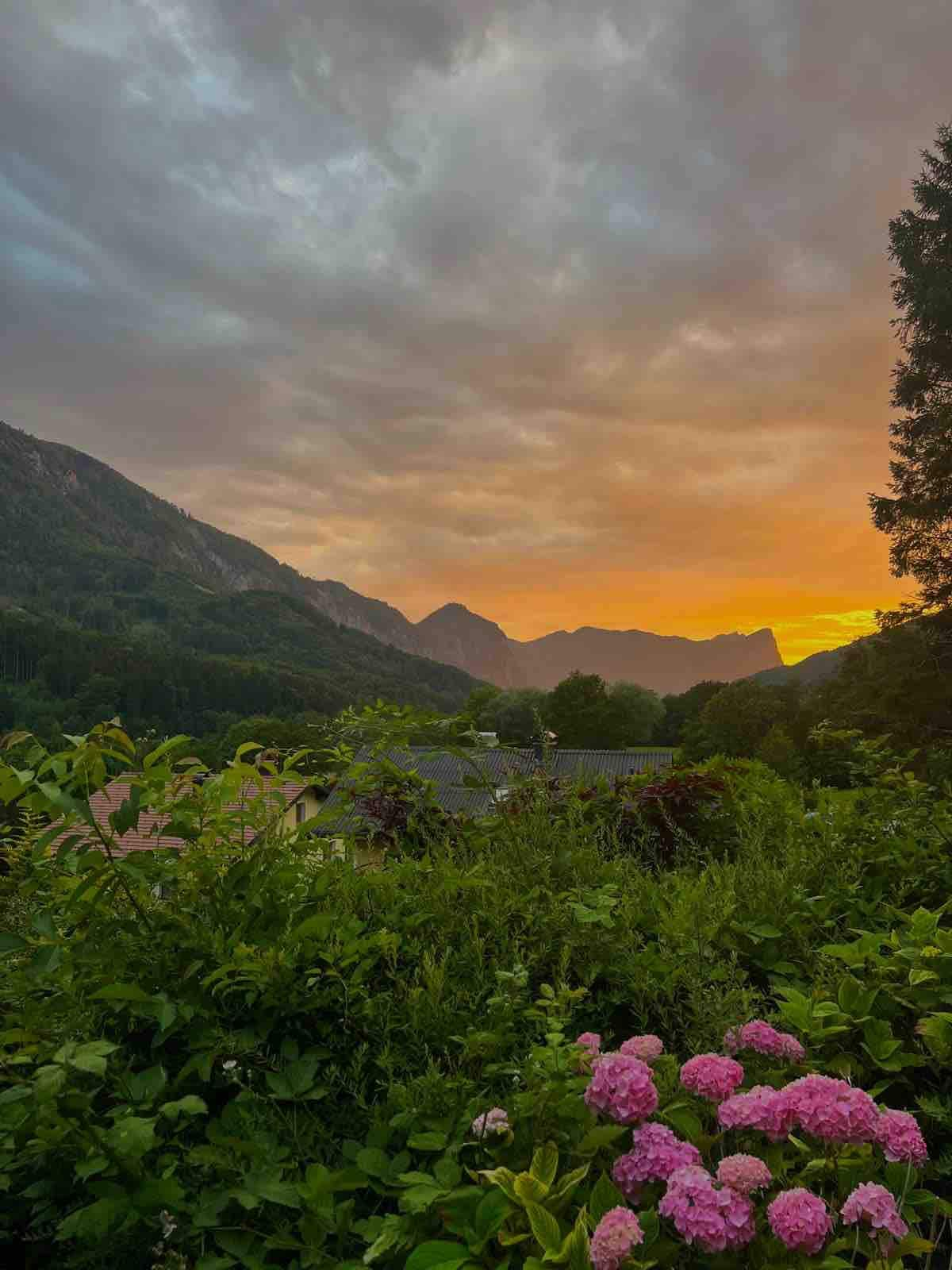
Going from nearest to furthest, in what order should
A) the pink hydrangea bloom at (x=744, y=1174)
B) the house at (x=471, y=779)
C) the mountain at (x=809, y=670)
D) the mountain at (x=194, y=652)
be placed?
1. the pink hydrangea bloom at (x=744, y=1174)
2. the house at (x=471, y=779)
3. the mountain at (x=809, y=670)
4. the mountain at (x=194, y=652)

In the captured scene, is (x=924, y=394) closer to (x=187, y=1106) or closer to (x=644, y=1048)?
(x=644, y=1048)

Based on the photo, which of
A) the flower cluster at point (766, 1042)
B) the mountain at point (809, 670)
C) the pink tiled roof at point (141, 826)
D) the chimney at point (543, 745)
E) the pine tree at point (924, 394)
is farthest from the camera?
the mountain at point (809, 670)

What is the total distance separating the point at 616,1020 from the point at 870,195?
52.6 feet

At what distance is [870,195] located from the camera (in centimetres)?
1332

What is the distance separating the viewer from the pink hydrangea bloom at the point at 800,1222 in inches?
41.8

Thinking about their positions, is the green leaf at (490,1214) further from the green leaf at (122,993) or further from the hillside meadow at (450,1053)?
the green leaf at (122,993)

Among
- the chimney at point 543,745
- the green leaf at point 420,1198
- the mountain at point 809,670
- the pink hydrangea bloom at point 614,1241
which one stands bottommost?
the green leaf at point 420,1198

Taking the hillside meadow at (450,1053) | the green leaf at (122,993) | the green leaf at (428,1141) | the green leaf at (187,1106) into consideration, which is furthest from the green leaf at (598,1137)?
the green leaf at (122,993)

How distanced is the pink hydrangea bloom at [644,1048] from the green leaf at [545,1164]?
25 cm

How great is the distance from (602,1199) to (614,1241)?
0.51 feet

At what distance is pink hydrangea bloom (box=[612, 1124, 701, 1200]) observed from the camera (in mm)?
1193

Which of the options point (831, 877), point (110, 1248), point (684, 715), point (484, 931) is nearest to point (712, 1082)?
point (484, 931)

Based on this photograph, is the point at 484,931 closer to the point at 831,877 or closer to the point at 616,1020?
the point at 616,1020

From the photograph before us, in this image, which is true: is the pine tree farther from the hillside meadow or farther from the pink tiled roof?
the pink tiled roof
